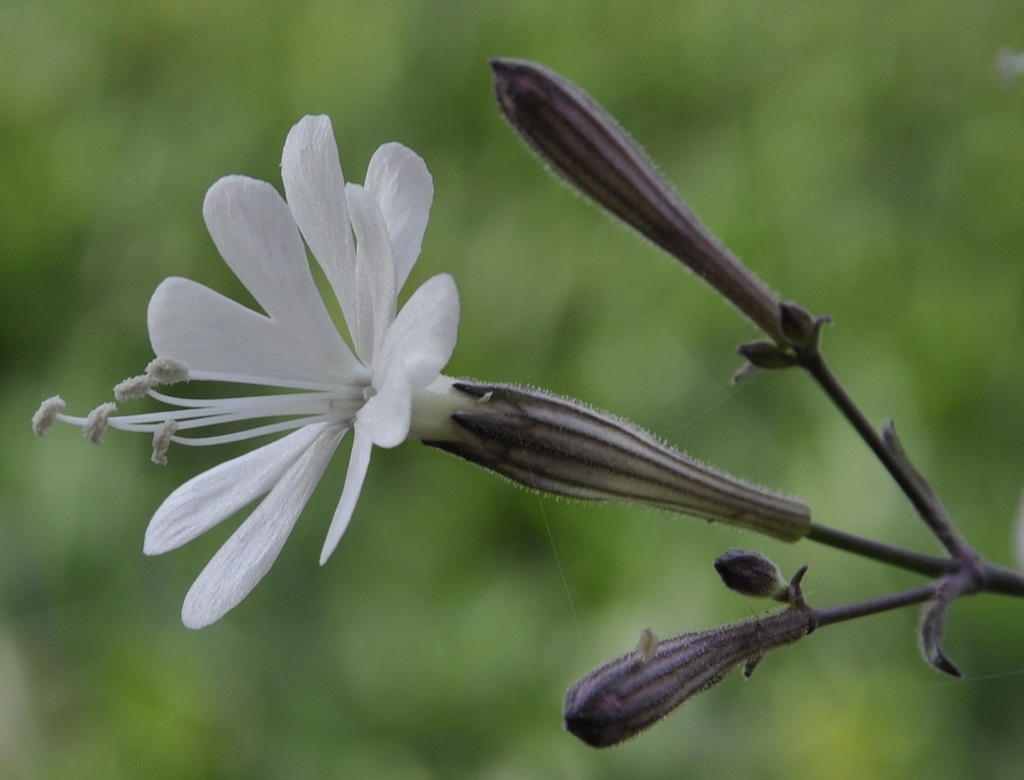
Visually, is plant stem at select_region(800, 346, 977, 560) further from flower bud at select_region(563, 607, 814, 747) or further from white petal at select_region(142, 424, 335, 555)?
white petal at select_region(142, 424, 335, 555)

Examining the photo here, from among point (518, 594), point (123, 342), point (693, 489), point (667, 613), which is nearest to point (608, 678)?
point (693, 489)

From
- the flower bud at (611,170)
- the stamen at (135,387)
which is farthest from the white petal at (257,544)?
the flower bud at (611,170)

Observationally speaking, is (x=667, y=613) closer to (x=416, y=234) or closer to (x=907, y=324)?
(x=907, y=324)

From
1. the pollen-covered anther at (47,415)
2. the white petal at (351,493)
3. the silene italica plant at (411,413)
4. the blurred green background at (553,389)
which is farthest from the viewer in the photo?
the blurred green background at (553,389)

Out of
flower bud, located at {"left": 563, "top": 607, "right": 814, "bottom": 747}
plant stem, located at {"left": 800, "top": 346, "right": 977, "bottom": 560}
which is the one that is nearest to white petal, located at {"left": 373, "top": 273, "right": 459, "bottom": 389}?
flower bud, located at {"left": 563, "top": 607, "right": 814, "bottom": 747}

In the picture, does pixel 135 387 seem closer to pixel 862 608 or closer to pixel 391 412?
pixel 391 412

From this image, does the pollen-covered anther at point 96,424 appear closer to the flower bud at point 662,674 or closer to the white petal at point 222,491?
the white petal at point 222,491
